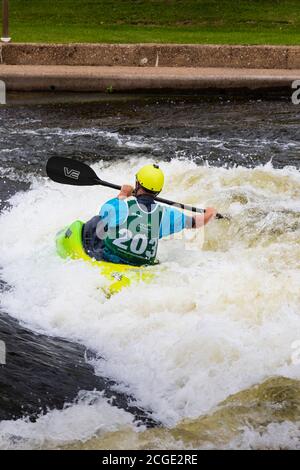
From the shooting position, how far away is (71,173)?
8.20 meters

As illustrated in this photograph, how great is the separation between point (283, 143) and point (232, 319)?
5.53 m

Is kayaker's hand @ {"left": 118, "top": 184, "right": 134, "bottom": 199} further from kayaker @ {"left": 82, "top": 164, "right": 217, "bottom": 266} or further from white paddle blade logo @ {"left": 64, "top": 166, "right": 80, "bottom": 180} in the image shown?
white paddle blade logo @ {"left": 64, "top": 166, "right": 80, "bottom": 180}

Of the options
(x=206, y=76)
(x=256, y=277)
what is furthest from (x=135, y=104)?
(x=256, y=277)

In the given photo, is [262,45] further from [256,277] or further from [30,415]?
[30,415]


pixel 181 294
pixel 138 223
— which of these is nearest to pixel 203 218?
pixel 138 223

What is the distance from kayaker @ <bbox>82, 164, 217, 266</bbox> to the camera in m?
6.99

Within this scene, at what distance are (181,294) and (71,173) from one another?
1953 millimetres

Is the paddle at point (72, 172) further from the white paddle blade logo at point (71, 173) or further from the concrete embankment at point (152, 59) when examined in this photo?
the concrete embankment at point (152, 59)

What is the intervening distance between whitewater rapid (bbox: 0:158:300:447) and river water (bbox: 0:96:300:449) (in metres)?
0.01

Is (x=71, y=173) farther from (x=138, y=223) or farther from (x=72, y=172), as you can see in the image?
(x=138, y=223)

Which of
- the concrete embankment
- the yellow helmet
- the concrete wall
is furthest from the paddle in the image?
the concrete wall

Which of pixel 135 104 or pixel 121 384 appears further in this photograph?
pixel 135 104

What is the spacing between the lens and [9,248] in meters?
8.44
